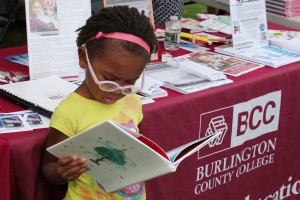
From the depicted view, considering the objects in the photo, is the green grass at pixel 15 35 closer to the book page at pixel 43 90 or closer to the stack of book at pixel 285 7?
the stack of book at pixel 285 7

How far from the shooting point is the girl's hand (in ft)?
4.70

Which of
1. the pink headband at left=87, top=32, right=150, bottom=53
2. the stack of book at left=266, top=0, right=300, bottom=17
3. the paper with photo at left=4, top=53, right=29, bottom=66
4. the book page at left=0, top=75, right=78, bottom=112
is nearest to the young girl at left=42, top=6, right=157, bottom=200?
the pink headband at left=87, top=32, right=150, bottom=53

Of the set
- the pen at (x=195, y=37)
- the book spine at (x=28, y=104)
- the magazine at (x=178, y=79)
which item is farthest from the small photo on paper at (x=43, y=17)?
the pen at (x=195, y=37)

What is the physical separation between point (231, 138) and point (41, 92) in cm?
84

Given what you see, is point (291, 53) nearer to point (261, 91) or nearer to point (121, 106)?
point (261, 91)

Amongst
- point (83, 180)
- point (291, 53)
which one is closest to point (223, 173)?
point (291, 53)

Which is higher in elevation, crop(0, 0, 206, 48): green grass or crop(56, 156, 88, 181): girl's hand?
crop(56, 156, 88, 181): girl's hand

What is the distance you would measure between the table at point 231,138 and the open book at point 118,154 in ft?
0.74

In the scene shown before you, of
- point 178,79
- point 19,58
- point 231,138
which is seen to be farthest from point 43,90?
point 231,138

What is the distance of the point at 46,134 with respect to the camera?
166 centimetres

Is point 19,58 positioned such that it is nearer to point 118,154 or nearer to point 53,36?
point 53,36

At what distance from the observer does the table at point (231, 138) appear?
199 cm

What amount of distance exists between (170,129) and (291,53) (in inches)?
36.5

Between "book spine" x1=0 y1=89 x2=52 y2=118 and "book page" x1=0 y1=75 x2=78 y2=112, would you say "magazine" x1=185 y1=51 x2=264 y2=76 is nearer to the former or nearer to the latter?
"book page" x1=0 y1=75 x2=78 y2=112
